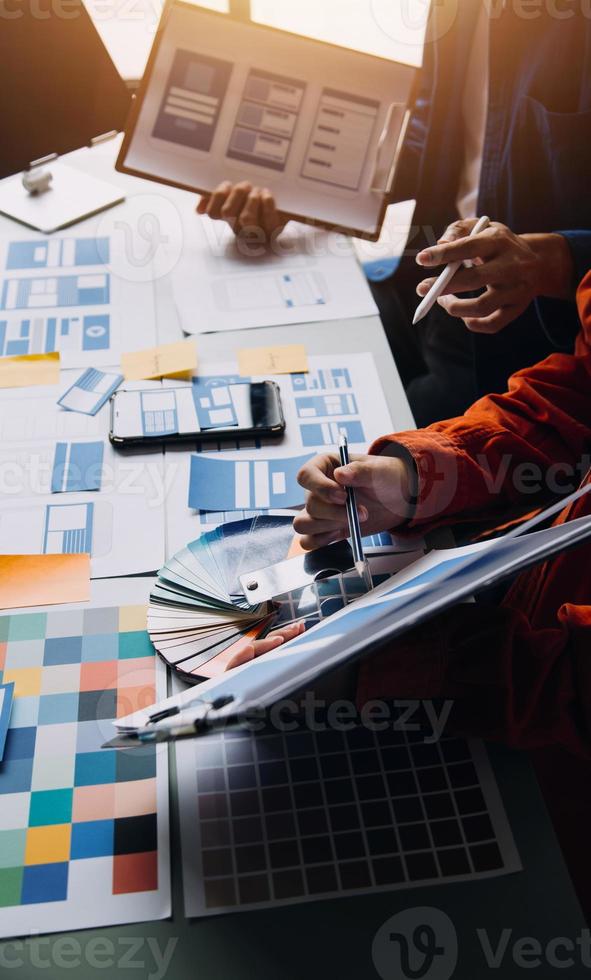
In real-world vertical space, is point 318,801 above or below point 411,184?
below

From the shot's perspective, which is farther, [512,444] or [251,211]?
[251,211]

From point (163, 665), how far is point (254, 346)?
0.59 m

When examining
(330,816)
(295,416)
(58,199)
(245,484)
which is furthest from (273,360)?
(330,816)

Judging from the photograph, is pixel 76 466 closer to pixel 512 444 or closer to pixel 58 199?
pixel 512 444

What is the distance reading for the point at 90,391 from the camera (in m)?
1.19

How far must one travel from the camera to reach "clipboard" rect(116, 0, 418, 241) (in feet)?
4.61

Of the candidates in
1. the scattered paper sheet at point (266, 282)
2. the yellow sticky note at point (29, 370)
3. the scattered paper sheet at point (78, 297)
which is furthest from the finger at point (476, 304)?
the yellow sticky note at point (29, 370)

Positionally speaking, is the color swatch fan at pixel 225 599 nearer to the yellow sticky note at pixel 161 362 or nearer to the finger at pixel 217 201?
the yellow sticky note at pixel 161 362

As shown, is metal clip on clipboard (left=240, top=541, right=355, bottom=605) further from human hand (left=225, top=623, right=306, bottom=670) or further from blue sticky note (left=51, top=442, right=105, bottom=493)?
blue sticky note (left=51, top=442, right=105, bottom=493)

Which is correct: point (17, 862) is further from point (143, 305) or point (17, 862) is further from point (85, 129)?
point (85, 129)

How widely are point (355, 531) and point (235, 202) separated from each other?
0.79 meters

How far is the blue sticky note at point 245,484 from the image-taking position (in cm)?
105

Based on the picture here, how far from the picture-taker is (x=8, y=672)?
0.86 metres

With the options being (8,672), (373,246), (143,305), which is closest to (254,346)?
(143,305)
